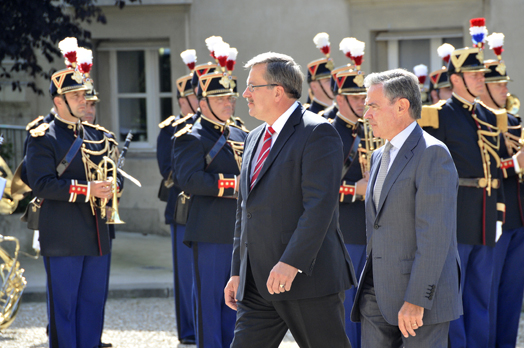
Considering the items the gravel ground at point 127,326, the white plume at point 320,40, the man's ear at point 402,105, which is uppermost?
the white plume at point 320,40

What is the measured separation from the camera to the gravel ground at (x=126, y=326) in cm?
619

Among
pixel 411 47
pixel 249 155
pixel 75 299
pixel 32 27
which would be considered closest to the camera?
pixel 249 155

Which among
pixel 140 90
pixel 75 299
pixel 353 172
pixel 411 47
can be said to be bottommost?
pixel 75 299

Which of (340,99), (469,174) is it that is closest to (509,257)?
(469,174)

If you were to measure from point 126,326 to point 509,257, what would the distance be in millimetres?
3417

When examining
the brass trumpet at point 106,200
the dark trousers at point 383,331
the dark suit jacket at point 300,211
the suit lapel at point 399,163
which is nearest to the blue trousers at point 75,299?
the brass trumpet at point 106,200

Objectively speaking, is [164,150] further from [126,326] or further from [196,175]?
[196,175]

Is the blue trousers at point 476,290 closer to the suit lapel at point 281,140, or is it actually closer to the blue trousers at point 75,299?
the suit lapel at point 281,140

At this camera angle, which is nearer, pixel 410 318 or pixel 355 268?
pixel 410 318

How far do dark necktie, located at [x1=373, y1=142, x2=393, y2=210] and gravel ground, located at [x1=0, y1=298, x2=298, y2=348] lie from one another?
2868 mm

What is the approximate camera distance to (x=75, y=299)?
541 centimetres

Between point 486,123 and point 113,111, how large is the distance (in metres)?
7.21

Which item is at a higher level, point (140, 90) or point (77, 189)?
point (140, 90)

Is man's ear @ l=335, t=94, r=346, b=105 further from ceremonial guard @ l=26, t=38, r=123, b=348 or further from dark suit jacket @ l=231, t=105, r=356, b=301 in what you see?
dark suit jacket @ l=231, t=105, r=356, b=301
